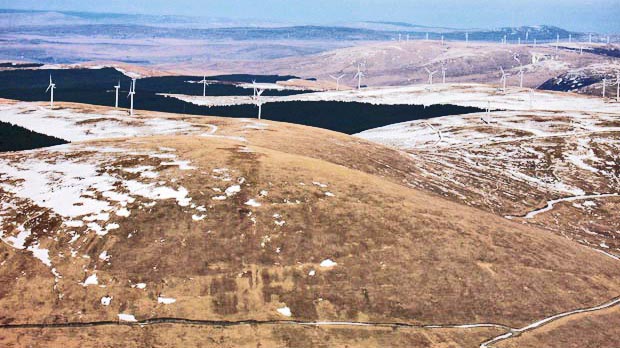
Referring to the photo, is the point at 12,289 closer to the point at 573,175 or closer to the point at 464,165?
the point at 464,165

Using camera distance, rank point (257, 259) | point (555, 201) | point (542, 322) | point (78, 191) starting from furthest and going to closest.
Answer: point (555, 201), point (78, 191), point (257, 259), point (542, 322)

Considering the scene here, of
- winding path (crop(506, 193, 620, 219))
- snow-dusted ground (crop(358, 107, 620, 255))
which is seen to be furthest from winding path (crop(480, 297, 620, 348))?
winding path (crop(506, 193, 620, 219))

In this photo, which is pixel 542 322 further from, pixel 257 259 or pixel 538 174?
pixel 538 174

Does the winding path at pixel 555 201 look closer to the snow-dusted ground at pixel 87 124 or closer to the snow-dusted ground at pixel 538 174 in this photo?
the snow-dusted ground at pixel 538 174

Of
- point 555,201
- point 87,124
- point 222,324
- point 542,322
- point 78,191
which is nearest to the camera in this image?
point 222,324

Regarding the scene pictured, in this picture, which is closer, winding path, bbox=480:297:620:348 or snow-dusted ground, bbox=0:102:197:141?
winding path, bbox=480:297:620:348

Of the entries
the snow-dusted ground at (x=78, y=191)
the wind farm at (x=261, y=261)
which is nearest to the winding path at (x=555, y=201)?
the wind farm at (x=261, y=261)

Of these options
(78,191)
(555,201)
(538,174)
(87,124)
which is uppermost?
(87,124)

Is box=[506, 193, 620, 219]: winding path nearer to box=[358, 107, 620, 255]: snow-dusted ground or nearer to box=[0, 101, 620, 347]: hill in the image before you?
box=[358, 107, 620, 255]: snow-dusted ground

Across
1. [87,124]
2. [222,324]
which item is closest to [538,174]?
[87,124]

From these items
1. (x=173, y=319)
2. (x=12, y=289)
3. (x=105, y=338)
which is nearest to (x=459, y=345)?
(x=173, y=319)

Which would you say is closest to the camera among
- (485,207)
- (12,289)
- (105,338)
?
(105,338)
